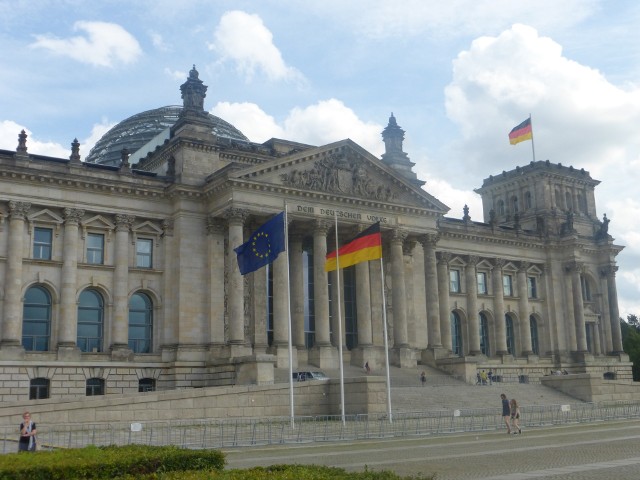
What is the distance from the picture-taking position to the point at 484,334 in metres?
78.8

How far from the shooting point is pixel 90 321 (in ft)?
178

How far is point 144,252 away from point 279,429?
23.7 metres

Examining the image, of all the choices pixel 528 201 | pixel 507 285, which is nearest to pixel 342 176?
pixel 507 285

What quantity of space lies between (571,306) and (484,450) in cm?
5894

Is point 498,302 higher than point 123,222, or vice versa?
point 123,222

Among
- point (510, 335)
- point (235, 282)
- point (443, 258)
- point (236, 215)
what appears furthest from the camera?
point (510, 335)

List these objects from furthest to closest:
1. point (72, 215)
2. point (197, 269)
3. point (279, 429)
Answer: point (197, 269)
point (72, 215)
point (279, 429)

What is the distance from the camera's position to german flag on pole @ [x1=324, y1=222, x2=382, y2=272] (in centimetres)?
4322

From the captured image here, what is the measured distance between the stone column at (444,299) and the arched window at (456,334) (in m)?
3.01

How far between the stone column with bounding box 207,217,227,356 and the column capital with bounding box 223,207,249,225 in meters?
2.39

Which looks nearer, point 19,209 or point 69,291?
A: point 19,209

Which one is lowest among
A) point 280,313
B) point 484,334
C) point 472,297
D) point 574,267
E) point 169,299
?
point 484,334

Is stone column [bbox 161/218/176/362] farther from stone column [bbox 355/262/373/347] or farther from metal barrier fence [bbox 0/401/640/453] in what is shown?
metal barrier fence [bbox 0/401/640/453]

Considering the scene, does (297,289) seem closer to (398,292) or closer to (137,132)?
(398,292)
